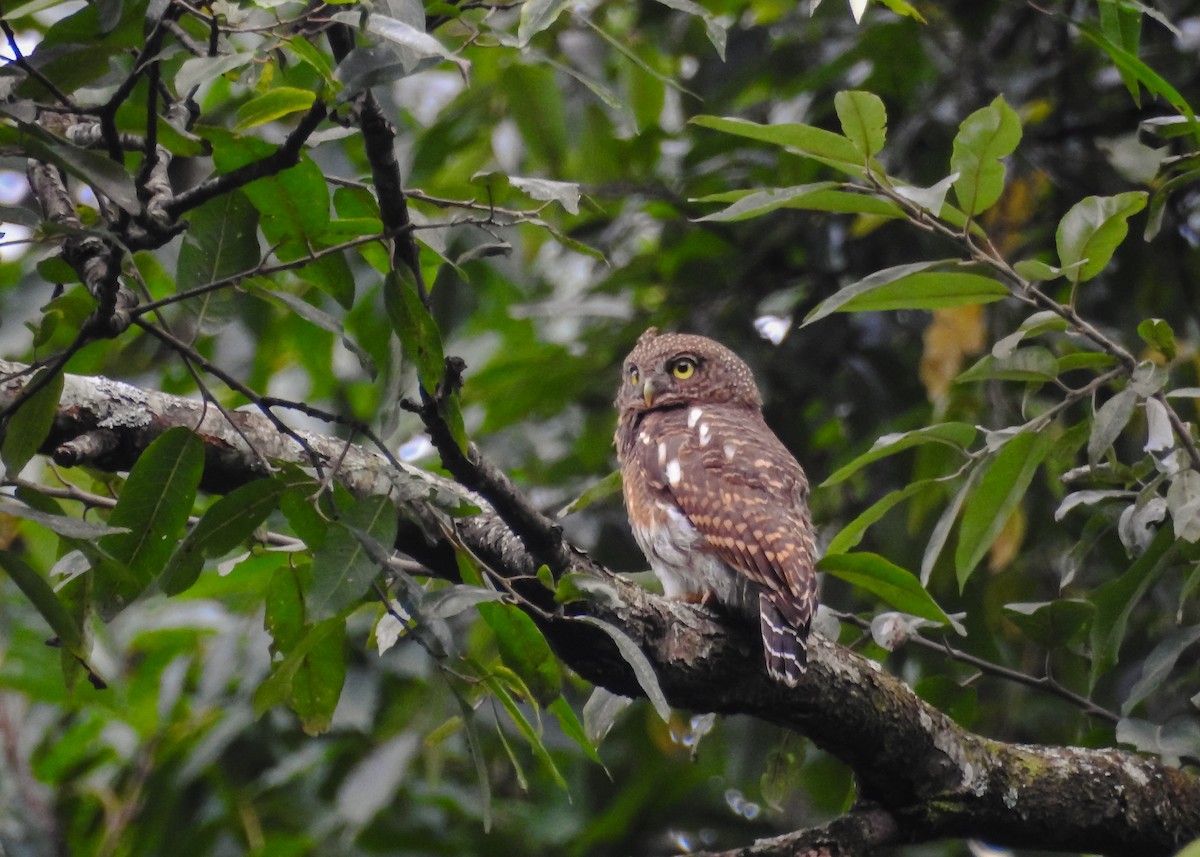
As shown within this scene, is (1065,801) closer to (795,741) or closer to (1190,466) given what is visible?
(795,741)

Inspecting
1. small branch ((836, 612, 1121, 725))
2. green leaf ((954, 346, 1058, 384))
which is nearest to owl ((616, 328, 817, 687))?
small branch ((836, 612, 1121, 725))

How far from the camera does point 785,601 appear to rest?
2646 millimetres

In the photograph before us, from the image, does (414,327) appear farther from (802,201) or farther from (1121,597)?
(1121,597)

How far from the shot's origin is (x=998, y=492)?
96.3 inches

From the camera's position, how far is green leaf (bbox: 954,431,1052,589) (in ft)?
7.80

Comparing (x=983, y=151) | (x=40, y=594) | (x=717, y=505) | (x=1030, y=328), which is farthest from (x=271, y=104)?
(x=717, y=505)

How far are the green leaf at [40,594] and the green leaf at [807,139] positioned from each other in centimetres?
111

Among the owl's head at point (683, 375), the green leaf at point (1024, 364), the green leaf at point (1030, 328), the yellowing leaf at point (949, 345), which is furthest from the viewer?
the owl's head at point (683, 375)

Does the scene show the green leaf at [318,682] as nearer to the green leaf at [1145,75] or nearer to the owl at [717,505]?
the owl at [717,505]

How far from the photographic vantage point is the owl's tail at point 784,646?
2.36m

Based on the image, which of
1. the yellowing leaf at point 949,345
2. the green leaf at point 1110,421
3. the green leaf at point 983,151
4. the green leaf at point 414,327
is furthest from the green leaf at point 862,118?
the yellowing leaf at point 949,345

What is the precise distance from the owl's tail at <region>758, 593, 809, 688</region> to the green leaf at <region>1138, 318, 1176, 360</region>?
83 centimetres

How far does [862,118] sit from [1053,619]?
48.9 inches

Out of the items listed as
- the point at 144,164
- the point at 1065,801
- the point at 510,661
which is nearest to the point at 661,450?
the point at 1065,801
